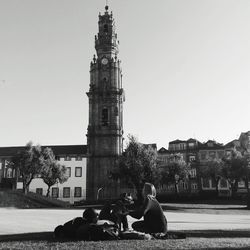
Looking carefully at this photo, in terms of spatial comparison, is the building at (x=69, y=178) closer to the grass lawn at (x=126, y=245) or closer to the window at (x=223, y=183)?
the window at (x=223, y=183)

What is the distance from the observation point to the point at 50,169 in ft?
191

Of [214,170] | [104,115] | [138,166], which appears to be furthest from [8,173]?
[214,170]

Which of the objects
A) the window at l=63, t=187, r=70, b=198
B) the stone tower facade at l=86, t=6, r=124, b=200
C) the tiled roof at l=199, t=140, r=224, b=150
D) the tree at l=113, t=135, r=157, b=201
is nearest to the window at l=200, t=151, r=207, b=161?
the tiled roof at l=199, t=140, r=224, b=150

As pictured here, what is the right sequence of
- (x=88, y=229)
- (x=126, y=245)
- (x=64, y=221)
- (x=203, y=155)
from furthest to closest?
(x=203, y=155) → (x=64, y=221) → (x=88, y=229) → (x=126, y=245)

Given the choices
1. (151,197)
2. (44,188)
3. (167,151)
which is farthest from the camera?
(167,151)

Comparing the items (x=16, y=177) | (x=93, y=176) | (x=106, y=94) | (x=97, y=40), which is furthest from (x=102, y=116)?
(x=16, y=177)

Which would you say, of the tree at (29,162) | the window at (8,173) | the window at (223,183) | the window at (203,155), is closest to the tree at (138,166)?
the tree at (29,162)

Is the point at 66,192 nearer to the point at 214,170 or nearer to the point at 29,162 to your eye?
the point at 29,162

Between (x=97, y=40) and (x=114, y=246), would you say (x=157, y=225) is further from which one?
(x=97, y=40)

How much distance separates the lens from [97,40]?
7588 cm

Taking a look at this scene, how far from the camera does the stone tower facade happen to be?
65.5 meters

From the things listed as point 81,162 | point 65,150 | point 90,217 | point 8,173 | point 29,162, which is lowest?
point 90,217

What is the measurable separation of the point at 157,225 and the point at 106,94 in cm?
6174

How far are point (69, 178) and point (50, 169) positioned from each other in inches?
556
